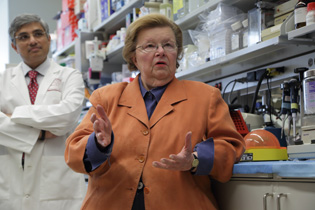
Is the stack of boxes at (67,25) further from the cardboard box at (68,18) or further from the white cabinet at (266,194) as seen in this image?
the white cabinet at (266,194)

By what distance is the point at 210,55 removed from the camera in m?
2.74

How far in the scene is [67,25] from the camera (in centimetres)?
517

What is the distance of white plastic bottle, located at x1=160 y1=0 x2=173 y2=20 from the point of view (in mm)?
3139

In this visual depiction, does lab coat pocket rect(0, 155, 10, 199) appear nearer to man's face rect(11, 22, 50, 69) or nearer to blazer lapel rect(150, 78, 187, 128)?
man's face rect(11, 22, 50, 69)

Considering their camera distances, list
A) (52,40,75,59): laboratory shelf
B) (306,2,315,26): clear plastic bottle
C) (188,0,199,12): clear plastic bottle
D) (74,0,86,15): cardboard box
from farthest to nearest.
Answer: (52,40,75,59): laboratory shelf < (74,0,86,15): cardboard box < (188,0,199,12): clear plastic bottle < (306,2,315,26): clear plastic bottle

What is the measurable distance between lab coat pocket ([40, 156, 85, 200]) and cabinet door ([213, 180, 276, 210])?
3.70 ft

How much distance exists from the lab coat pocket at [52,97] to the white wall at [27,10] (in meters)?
4.18

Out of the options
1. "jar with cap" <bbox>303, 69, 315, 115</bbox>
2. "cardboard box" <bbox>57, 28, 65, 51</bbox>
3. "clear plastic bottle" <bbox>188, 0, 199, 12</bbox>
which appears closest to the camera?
"jar with cap" <bbox>303, 69, 315, 115</bbox>

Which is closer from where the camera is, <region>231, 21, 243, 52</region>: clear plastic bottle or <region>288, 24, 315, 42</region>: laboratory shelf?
<region>288, 24, 315, 42</region>: laboratory shelf

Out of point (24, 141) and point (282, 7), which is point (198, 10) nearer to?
point (282, 7)

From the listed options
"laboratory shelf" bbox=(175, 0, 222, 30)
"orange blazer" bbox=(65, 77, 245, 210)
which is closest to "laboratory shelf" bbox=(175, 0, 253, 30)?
"laboratory shelf" bbox=(175, 0, 222, 30)

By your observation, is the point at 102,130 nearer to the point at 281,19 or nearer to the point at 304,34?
the point at 304,34

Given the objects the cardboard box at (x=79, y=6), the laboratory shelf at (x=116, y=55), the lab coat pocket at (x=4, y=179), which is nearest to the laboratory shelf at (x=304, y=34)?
the lab coat pocket at (x=4, y=179)

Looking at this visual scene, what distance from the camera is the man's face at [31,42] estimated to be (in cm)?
266
